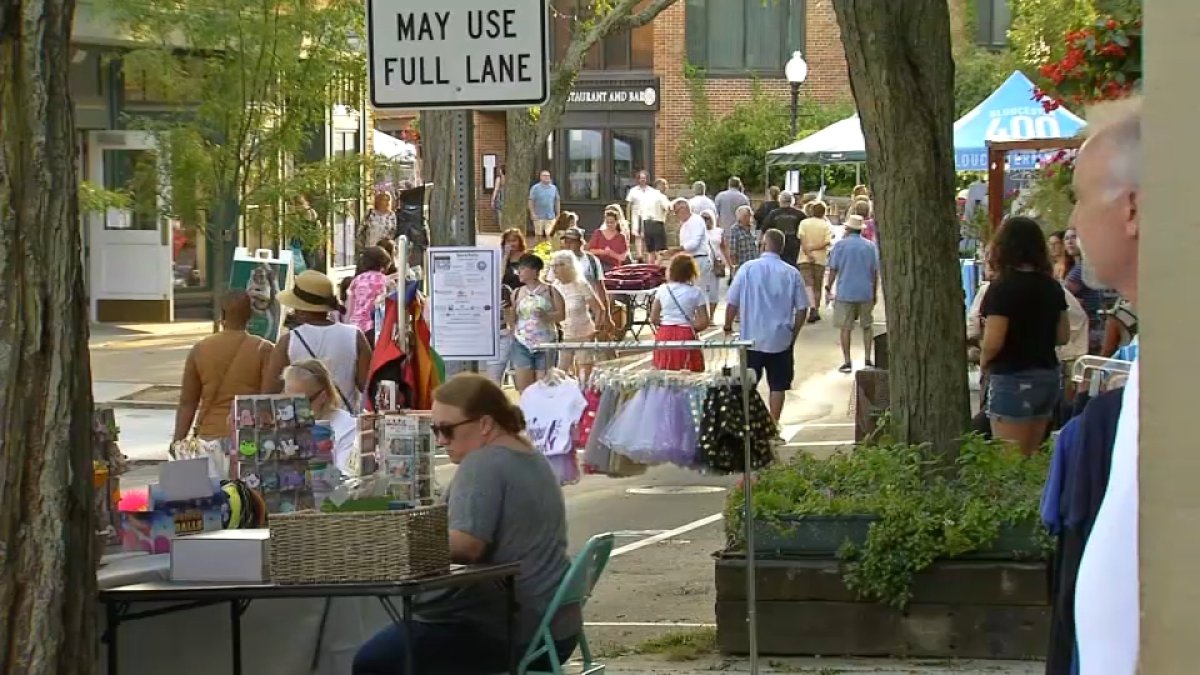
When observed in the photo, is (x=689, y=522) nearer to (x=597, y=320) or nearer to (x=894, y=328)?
(x=894, y=328)

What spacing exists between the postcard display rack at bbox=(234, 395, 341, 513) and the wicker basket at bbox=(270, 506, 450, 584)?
1.37 metres

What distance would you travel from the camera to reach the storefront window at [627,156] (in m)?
45.7

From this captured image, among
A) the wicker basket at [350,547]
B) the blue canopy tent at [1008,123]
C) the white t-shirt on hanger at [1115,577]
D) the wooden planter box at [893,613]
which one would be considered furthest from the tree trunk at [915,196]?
the blue canopy tent at [1008,123]

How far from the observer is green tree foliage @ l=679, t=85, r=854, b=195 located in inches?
1697

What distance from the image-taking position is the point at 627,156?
4594cm

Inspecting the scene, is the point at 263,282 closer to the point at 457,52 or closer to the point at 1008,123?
the point at 1008,123

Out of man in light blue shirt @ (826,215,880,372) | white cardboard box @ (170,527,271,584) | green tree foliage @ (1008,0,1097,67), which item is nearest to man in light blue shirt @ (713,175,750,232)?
green tree foliage @ (1008,0,1097,67)

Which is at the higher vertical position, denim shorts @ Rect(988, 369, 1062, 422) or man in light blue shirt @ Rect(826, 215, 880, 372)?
man in light blue shirt @ Rect(826, 215, 880, 372)

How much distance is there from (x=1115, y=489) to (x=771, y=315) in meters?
13.1

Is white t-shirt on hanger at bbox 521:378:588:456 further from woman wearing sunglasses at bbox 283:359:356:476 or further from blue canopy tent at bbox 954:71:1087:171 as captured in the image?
blue canopy tent at bbox 954:71:1087:171

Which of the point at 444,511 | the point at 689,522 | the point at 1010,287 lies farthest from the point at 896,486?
the point at 689,522

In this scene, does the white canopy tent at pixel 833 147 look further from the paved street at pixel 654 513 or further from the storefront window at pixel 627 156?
the storefront window at pixel 627 156

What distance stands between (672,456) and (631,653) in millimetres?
1355

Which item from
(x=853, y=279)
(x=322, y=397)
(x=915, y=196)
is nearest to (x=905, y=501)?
(x=915, y=196)
